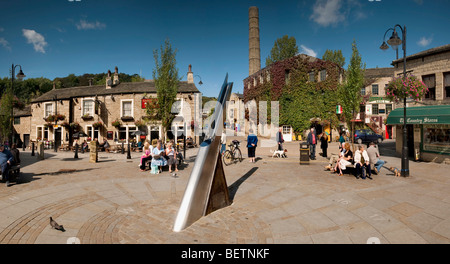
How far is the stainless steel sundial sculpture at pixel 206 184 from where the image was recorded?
16.3 feet

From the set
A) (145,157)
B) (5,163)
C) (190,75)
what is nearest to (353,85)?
(145,157)

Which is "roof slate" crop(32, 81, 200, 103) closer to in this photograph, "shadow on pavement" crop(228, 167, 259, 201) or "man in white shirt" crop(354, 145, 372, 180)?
"shadow on pavement" crop(228, 167, 259, 201)

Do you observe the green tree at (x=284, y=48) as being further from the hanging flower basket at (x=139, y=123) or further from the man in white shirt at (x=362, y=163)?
the man in white shirt at (x=362, y=163)

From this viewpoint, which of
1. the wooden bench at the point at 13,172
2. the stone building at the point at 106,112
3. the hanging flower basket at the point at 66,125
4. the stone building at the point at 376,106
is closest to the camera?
the wooden bench at the point at 13,172

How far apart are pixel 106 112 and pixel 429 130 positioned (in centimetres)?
3003

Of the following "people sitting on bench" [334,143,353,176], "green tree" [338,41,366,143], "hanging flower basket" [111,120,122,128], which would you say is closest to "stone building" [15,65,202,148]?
"hanging flower basket" [111,120,122,128]

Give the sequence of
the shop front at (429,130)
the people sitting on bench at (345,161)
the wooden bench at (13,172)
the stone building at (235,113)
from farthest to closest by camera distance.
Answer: the stone building at (235,113)
the shop front at (429,130)
the people sitting on bench at (345,161)
the wooden bench at (13,172)

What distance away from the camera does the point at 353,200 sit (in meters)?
6.47

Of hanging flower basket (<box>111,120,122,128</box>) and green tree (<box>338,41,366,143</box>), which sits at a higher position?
green tree (<box>338,41,366,143</box>)

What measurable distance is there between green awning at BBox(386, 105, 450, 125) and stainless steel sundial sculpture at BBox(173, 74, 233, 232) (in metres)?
13.2

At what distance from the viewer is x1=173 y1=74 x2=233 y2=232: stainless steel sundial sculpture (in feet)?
16.3

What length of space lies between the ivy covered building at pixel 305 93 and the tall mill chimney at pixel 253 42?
19.3 meters

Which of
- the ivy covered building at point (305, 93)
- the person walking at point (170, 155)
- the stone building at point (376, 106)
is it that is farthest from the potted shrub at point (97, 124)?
the stone building at point (376, 106)
